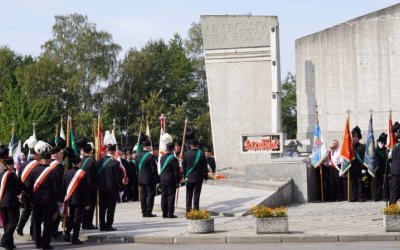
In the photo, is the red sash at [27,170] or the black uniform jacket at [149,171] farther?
the black uniform jacket at [149,171]

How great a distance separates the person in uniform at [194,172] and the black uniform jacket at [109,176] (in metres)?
2.09

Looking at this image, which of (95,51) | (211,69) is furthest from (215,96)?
(95,51)

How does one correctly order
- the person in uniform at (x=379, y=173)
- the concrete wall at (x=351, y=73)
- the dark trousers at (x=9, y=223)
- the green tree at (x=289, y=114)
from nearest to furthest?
1. the dark trousers at (x=9, y=223)
2. the person in uniform at (x=379, y=173)
3. the concrete wall at (x=351, y=73)
4. the green tree at (x=289, y=114)

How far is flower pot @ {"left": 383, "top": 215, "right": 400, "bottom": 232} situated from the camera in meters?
14.4

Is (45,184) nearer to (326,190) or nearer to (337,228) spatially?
(337,228)

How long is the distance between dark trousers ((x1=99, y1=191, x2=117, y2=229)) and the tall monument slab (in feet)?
42.3

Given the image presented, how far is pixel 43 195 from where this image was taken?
14.2m

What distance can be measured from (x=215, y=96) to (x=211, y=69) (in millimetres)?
1041

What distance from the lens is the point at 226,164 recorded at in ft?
98.7

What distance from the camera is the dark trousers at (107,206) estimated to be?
647 inches

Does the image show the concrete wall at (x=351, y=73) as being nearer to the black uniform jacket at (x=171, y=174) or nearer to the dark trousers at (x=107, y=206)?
the black uniform jacket at (x=171, y=174)

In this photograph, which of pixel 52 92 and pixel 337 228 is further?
pixel 52 92

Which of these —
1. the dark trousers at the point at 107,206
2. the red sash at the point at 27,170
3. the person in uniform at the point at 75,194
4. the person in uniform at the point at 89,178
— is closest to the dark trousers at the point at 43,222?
the red sash at the point at 27,170

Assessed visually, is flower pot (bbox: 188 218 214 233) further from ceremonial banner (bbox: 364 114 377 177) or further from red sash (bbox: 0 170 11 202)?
ceremonial banner (bbox: 364 114 377 177)
